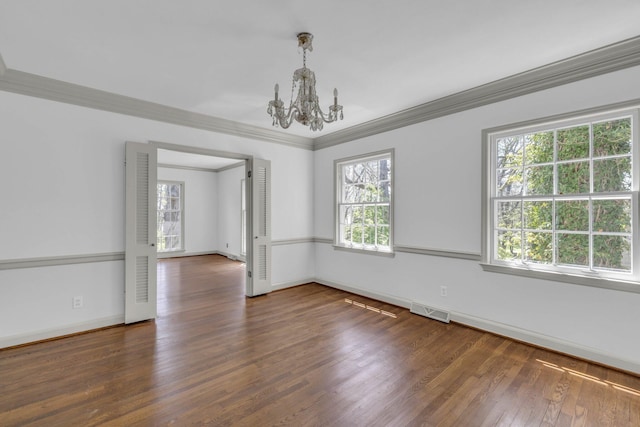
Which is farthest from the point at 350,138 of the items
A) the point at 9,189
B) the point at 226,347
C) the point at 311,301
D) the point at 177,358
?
the point at 9,189

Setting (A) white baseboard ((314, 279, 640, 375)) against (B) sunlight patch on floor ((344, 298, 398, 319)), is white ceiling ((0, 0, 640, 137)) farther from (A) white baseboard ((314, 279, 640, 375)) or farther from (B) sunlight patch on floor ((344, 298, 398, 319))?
(B) sunlight patch on floor ((344, 298, 398, 319))

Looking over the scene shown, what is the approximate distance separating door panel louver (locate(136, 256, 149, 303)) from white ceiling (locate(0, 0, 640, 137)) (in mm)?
1945

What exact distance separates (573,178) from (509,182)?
0.53m

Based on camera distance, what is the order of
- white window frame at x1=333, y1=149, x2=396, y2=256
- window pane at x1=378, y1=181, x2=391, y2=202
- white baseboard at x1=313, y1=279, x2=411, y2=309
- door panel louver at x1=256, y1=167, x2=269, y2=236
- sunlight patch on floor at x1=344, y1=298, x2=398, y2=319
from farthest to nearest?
door panel louver at x1=256, y1=167, x2=269, y2=236 → window pane at x1=378, y1=181, x2=391, y2=202 → white window frame at x1=333, y1=149, x2=396, y2=256 → white baseboard at x1=313, y1=279, x2=411, y2=309 → sunlight patch on floor at x1=344, y1=298, x2=398, y2=319

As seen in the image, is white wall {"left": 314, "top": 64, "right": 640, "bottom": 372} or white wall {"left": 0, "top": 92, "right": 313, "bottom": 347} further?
white wall {"left": 0, "top": 92, "right": 313, "bottom": 347}

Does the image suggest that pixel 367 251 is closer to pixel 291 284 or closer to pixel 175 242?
pixel 291 284

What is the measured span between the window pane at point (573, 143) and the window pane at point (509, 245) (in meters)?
0.85

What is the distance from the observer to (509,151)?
3.17m

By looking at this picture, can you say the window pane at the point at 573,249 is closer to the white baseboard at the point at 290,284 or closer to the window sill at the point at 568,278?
the window sill at the point at 568,278

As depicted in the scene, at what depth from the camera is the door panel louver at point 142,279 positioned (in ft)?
11.5

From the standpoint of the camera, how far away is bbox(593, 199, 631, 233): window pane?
2.51 m

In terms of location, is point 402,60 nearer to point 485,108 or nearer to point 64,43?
point 485,108

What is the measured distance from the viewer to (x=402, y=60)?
2701mm

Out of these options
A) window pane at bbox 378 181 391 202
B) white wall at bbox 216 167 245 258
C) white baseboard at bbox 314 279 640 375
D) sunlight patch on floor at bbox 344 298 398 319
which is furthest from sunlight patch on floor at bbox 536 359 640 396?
white wall at bbox 216 167 245 258
